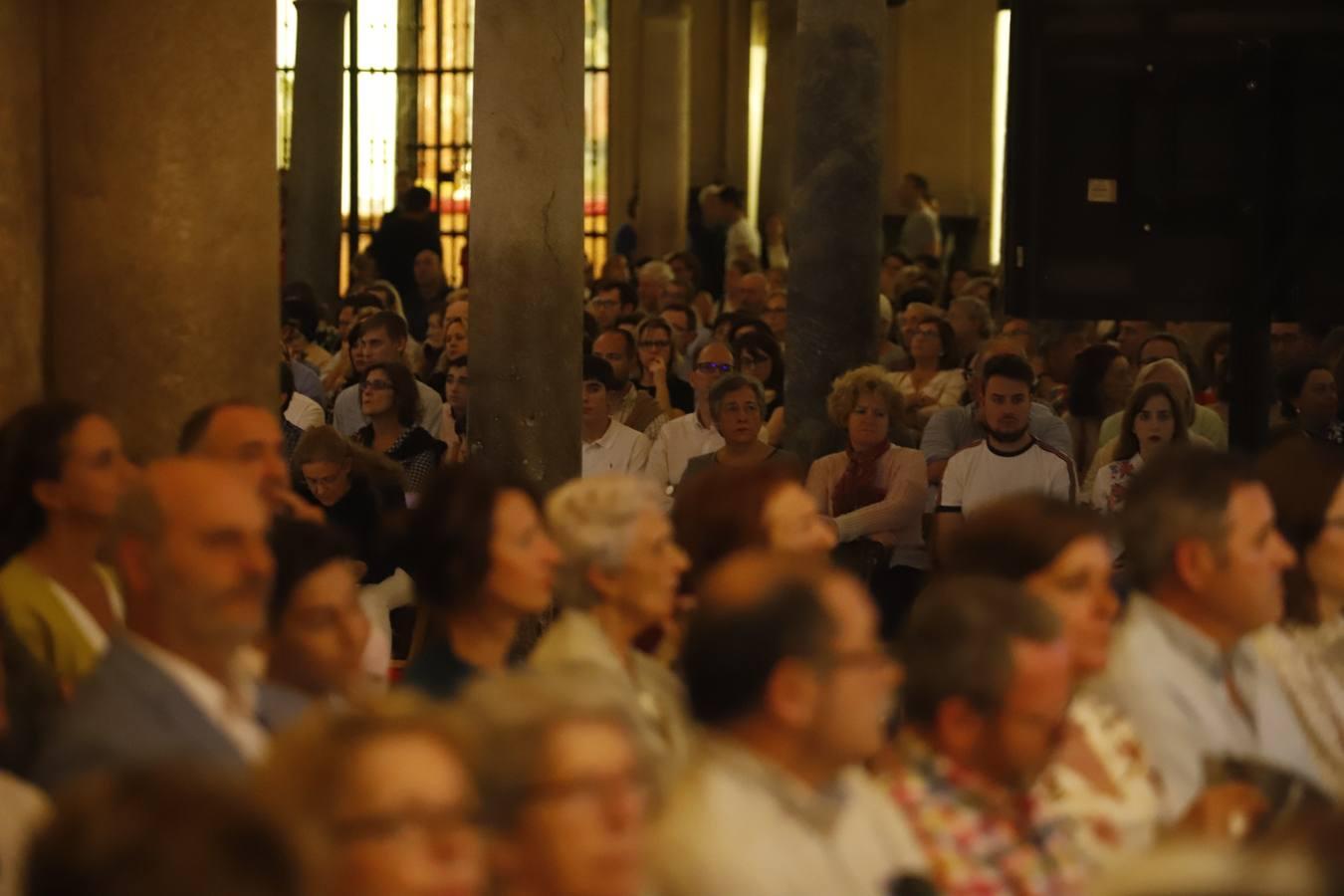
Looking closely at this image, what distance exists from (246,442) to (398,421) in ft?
15.2

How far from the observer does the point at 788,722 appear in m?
4.03

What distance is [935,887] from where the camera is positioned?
421cm

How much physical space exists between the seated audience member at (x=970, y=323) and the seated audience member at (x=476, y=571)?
28.1 feet

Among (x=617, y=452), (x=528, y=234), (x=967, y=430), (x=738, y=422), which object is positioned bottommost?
(x=617, y=452)

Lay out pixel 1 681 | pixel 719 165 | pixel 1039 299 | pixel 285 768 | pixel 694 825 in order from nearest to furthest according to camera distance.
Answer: pixel 285 768, pixel 694 825, pixel 1 681, pixel 1039 299, pixel 719 165

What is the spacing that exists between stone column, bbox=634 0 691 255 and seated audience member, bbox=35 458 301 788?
67.6 ft

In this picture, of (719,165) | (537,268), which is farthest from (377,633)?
(719,165)

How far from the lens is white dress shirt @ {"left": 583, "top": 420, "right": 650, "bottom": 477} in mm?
10844

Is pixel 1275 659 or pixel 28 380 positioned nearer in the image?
pixel 1275 659

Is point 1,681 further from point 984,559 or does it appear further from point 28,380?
point 28,380

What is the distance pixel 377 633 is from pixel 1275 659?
1.78 metres

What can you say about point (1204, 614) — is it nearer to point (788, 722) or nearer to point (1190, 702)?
point (1190, 702)

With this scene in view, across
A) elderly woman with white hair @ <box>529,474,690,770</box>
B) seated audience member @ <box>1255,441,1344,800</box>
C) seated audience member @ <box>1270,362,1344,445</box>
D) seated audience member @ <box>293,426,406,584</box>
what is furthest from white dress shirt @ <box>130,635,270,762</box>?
seated audience member @ <box>1270,362,1344,445</box>

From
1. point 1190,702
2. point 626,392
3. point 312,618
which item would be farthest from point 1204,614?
point 626,392
